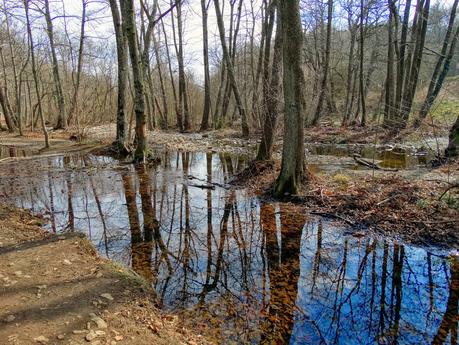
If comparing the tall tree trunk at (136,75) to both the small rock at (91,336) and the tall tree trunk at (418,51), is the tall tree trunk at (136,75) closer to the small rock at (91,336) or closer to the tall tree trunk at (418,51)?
the small rock at (91,336)

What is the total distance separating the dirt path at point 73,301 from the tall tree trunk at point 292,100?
424 cm

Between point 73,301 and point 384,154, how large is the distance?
492 inches

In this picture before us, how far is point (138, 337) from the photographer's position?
315 cm

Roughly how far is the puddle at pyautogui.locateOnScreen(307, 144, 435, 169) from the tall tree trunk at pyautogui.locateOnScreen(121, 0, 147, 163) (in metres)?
6.64

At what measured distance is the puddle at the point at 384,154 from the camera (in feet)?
37.0

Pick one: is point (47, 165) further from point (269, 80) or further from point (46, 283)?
point (46, 283)

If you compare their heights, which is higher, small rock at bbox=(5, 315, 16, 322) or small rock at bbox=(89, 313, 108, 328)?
small rock at bbox=(5, 315, 16, 322)

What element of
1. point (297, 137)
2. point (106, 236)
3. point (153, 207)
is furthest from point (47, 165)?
point (297, 137)

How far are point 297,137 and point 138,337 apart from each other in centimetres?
532

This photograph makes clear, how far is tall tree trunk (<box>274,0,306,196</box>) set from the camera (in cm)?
701

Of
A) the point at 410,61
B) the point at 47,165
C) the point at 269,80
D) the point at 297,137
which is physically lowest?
the point at 47,165

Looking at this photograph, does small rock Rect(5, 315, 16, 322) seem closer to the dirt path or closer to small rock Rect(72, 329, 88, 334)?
the dirt path

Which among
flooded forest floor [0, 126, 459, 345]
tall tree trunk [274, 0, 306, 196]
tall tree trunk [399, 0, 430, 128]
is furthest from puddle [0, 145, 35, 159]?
tall tree trunk [399, 0, 430, 128]

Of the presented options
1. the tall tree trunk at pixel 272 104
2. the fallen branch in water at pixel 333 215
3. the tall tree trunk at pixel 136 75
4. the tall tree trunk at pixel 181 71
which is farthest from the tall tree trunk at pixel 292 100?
the tall tree trunk at pixel 181 71
